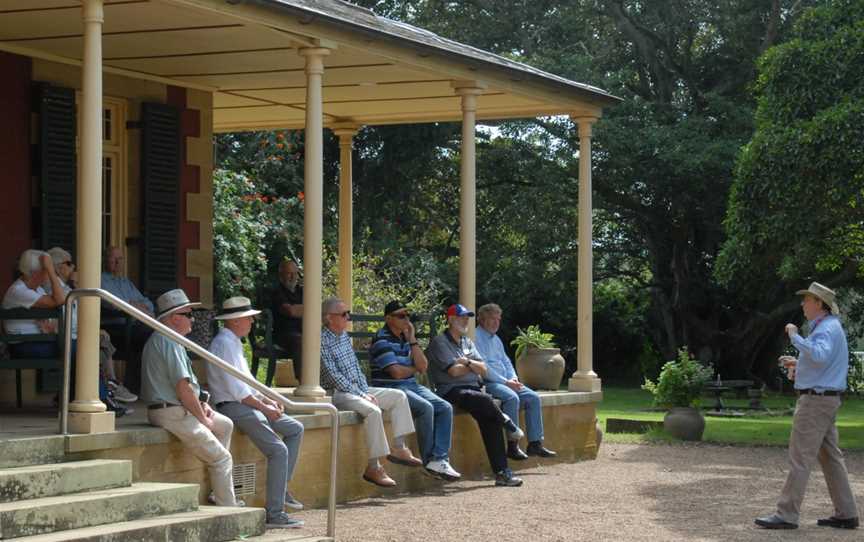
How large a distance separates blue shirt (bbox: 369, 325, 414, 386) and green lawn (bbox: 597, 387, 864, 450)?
18.9 feet

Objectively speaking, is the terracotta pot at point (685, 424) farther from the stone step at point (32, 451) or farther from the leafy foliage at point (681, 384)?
the stone step at point (32, 451)

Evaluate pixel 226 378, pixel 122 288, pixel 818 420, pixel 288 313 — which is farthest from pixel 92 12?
pixel 818 420

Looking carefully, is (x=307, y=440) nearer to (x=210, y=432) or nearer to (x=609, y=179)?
(x=210, y=432)

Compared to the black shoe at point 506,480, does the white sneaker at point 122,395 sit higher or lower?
higher

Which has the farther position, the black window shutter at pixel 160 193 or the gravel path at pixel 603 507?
the black window shutter at pixel 160 193

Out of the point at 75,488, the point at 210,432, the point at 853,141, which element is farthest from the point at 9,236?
the point at 853,141

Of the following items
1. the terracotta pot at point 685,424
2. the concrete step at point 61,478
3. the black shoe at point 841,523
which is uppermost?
the concrete step at point 61,478

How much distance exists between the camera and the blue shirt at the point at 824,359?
9711mm

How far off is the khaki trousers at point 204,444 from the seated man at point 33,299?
116 cm

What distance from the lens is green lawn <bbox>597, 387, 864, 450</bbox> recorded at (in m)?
17.2

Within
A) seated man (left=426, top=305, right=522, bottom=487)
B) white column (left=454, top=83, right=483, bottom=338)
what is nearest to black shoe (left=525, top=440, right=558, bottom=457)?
seated man (left=426, top=305, right=522, bottom=487)

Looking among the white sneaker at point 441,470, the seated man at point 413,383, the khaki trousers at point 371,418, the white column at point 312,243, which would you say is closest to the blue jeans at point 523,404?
the seated man at point 413,383

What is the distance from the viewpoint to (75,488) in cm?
790

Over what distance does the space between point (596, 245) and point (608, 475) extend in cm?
1945
